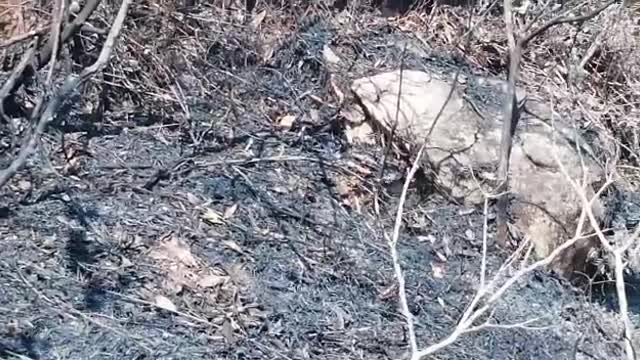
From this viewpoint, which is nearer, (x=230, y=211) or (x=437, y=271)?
(x=230, y=211)

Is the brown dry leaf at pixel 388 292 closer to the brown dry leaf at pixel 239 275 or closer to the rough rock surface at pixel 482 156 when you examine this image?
the brown dry leaf at pixel 239 275

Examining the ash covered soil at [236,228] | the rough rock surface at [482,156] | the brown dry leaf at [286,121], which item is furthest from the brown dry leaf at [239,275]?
the rough rock surface at [482,156]

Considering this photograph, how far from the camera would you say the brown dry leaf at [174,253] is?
3750 millimetres

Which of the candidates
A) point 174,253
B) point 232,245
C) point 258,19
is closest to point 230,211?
point 232,245

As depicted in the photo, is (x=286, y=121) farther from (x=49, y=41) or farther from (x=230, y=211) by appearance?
(x=49, y=41)

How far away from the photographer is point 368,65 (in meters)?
5.20

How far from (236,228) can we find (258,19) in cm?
157

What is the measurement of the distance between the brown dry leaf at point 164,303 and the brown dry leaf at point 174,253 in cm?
22

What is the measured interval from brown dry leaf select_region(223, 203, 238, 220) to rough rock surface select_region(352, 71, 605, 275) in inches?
36.6

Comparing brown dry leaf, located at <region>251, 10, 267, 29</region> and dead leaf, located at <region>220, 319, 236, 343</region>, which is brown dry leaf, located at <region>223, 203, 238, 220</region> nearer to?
dead leaf, located at <region>220, 319, 236, 343</region>

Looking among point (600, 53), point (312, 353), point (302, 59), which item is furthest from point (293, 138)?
point (600, 53)

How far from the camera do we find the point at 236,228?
401cm

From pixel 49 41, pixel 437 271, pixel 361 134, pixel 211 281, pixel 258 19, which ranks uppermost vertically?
pixel 49 41

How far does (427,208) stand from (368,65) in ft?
3.00
